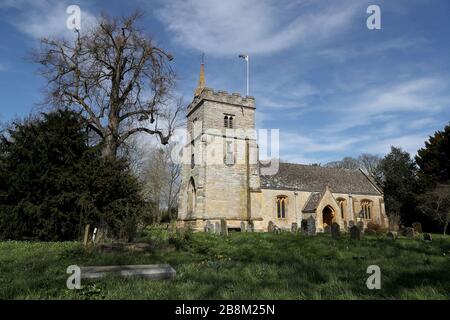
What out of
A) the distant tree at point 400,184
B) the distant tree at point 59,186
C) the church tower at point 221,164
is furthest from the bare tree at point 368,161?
the distant tree at point 59,186

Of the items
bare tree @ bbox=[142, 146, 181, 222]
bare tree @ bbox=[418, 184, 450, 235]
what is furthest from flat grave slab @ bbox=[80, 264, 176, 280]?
bare tree @ bbox=[142, 146, 181, 222]

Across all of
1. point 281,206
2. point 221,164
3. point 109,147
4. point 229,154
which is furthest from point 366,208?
point 109,147

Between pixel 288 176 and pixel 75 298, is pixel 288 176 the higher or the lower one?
the higher one

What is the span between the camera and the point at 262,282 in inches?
222

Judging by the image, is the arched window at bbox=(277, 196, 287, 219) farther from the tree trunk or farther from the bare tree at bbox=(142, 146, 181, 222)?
the tree trunk

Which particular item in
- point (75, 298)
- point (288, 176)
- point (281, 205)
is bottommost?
point (75, 298)

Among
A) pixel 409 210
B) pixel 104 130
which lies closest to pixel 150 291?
pixel 104 130

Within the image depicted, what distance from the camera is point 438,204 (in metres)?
29.8

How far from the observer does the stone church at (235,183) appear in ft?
97.9

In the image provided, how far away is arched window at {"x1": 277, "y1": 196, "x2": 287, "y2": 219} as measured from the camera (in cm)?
3275

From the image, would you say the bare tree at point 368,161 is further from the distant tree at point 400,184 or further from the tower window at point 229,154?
the tower window at point 229,154

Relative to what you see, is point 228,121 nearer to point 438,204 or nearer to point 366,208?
point 366,208
